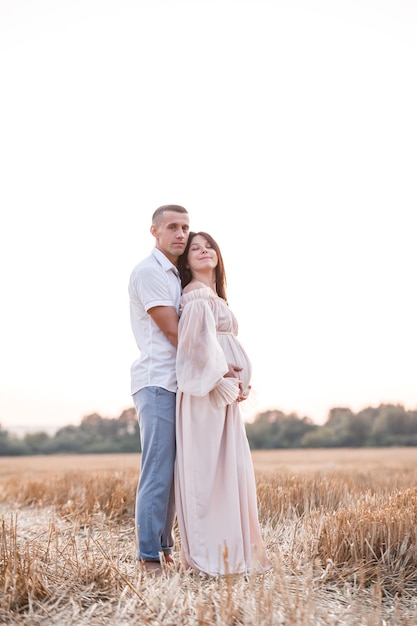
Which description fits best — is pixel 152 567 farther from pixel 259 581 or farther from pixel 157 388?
pixel 157 388

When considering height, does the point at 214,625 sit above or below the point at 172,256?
below

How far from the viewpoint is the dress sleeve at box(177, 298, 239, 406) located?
4.63 metres

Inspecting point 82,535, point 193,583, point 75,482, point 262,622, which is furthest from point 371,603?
point 75,482

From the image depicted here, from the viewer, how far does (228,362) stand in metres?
5.00

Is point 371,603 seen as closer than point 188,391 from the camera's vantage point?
Yes

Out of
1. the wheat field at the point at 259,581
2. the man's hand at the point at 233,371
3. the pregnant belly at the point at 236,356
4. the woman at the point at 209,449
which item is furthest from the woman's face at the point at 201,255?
the wheat field at the point at 259,581

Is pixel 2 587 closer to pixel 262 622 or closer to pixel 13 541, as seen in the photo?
pixel 13 541

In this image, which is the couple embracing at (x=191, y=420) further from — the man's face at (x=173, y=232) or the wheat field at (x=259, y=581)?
the wheat field at (x=259, y=581)

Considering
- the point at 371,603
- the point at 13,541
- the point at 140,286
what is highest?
the point at 140,286

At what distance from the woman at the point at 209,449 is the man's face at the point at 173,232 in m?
0.14

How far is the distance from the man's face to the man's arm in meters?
0.48

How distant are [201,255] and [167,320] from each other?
53cm

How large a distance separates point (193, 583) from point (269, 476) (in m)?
3.71

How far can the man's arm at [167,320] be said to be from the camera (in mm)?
4816
